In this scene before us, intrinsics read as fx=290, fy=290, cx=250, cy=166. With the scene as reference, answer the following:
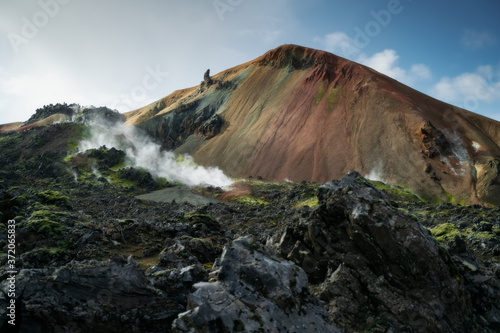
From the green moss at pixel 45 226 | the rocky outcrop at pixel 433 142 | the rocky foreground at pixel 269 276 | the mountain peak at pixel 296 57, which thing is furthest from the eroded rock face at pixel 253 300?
the mountain peak at pixel 296 57

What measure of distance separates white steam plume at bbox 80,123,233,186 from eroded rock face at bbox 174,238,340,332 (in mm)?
66116

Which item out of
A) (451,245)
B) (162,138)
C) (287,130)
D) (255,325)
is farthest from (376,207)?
(162,138)

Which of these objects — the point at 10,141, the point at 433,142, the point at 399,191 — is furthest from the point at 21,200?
the point at 10,141

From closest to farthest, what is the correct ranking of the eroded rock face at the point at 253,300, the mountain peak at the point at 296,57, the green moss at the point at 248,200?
the eroded rock face at the point at 253,300, the green moss at the point at 248,200, the mountain peak at the point at 296,57

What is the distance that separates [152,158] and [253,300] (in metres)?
103

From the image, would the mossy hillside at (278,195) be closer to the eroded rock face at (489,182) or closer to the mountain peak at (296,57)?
the eroded rock face at (489,182)

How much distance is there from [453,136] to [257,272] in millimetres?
77447

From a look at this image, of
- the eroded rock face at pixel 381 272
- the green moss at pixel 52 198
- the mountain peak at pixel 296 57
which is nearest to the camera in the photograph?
the eroded rock face at pixel 381 272

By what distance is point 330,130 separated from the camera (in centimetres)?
8338

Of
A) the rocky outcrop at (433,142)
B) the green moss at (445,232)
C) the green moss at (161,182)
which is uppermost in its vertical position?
the rocky outcrop at (433,142)

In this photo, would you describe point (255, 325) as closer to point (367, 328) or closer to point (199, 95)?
point (367, 328)

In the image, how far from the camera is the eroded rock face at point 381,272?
11.2 meters

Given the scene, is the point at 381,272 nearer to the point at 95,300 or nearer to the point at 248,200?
the point at 95,300

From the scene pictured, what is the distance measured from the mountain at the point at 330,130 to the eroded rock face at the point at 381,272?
166 feet
